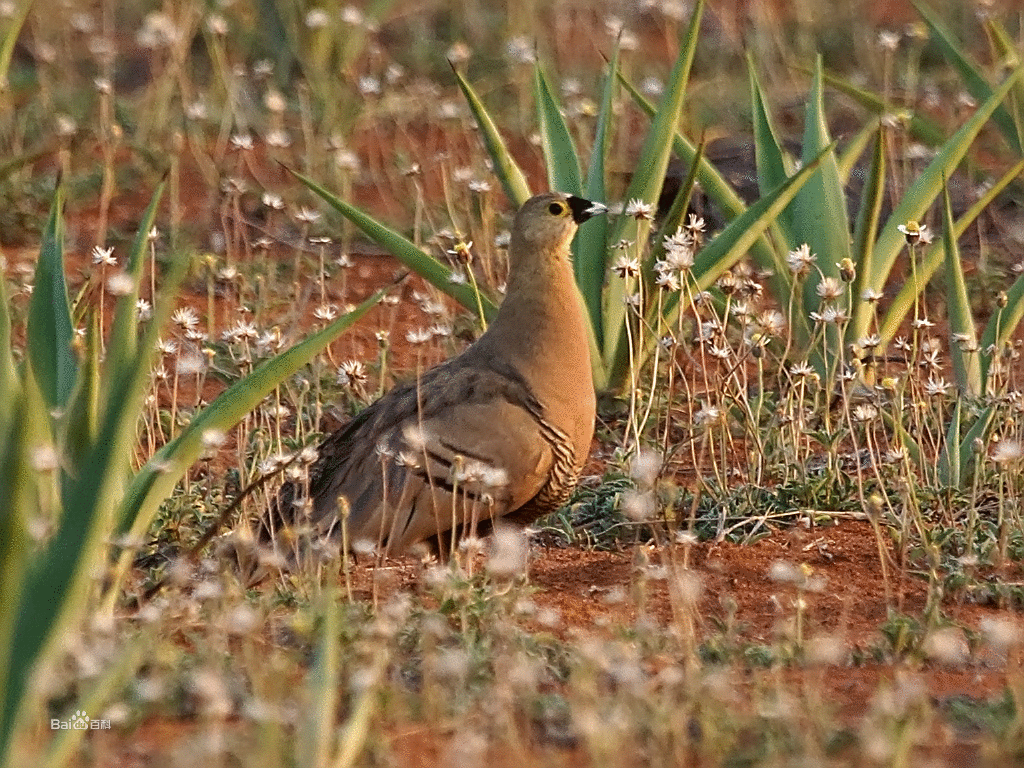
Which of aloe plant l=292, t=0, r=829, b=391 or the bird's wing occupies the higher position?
aloe plant l=292, t=0, r=829, b=391

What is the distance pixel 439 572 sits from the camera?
4176 mm

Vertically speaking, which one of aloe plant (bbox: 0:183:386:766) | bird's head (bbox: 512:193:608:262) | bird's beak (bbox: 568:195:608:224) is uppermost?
bird's beak (bbox: 568:195:608:224)

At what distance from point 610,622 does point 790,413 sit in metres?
1.27

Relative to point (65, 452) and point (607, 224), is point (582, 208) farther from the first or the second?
point (65, 452)

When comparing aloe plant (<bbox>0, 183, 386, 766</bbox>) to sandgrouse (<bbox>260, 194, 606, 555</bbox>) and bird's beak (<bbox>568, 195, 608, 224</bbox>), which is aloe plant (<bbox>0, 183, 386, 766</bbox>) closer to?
sandgrouse (<bbox>260, 194, 606, 555</bbox>)

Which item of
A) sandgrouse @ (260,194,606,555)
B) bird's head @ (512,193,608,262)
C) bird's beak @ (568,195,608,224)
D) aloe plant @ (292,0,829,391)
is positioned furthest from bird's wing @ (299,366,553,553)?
aloe plant @ (292,0,829,391)

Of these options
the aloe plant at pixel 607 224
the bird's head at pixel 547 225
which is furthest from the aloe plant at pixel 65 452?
the aloe plant at pixel 607 224

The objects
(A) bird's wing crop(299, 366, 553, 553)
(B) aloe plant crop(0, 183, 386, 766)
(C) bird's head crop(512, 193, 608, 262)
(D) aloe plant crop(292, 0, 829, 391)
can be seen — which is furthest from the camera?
(D) aloe plant crop(292, 0, 829, 391)

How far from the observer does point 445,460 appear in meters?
4.77

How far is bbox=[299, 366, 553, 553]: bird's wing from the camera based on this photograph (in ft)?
15.6

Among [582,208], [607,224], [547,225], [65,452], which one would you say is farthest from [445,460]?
[607,224]

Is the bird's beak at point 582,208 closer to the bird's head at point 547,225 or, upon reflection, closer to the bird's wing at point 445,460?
the bird's head at point 547,225

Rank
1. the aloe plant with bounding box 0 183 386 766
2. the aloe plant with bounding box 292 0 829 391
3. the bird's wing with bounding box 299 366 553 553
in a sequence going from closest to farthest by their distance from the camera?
the aloe plant with bounding box 0 183 386 766
the bird's wing with bounding box 299 366 553 553
the aloe plant with bounding box 292 0 829 391

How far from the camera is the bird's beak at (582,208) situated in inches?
202
